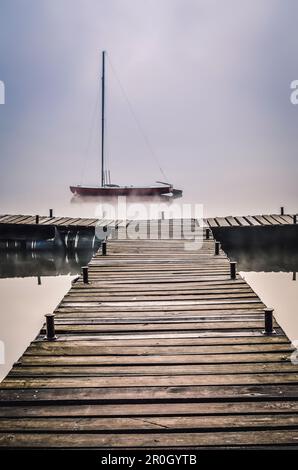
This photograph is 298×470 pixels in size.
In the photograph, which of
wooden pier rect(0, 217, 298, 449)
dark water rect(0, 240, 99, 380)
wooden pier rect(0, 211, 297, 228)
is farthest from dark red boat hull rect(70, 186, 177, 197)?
wooden pier rect(0, 217, 298, 449)

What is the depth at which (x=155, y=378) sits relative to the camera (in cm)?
645

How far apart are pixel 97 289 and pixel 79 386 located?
5004mm

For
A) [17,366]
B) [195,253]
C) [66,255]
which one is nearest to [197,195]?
[66,255]

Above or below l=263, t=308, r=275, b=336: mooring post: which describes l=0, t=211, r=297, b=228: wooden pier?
above

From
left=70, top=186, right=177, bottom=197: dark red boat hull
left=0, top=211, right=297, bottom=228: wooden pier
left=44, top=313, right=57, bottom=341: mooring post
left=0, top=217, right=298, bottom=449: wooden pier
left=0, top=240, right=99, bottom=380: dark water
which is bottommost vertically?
left=0, top=240, right=99, bottom=380: dark water

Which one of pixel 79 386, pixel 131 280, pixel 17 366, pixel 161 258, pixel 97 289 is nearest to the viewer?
pixel 79 386

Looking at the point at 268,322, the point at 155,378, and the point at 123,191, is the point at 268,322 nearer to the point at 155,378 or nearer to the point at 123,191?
the point at 155,378

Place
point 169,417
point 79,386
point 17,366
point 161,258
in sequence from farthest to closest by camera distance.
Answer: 1. point 161,258
2. point 17,366
3. point 79,386
4. point 169,417

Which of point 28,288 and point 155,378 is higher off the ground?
point 155,378

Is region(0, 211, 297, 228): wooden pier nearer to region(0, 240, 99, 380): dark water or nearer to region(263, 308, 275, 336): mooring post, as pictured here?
region(0, 240, 99, 380): dark water

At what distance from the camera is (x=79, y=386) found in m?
6.25

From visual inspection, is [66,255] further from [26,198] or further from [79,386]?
[26,198]

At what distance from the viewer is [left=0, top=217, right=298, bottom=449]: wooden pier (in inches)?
203

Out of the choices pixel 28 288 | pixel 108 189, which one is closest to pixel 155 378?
pixel 28 288
